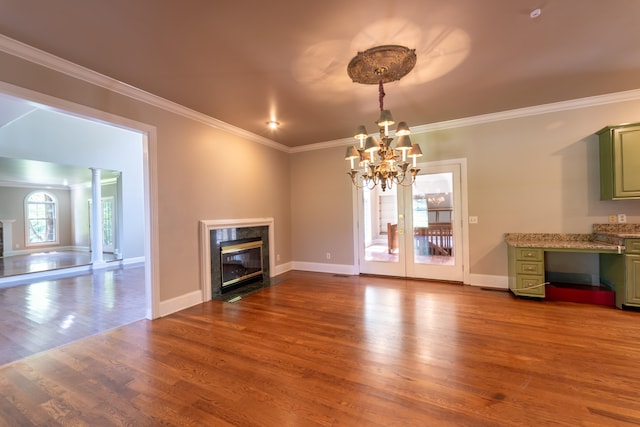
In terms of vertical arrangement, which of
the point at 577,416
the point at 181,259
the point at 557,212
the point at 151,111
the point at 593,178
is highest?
the point at 151,111

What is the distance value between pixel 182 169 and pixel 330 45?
262cm

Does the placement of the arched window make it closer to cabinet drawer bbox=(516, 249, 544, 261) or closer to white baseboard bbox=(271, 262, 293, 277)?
white baseboard bbox=(271, 262, 293, 277)

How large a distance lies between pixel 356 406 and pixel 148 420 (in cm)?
134

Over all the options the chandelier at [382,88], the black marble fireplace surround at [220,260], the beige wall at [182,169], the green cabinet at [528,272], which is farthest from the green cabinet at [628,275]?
the beige wall at [182,169]

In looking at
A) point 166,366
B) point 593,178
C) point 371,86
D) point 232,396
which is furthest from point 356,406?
point 593,178

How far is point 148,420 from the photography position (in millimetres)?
1689

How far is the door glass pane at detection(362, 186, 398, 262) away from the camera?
17.4ft

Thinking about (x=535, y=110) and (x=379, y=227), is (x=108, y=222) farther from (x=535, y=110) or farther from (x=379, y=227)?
(x=535, y=110)

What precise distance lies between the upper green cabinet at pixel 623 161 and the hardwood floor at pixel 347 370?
1.54 metres

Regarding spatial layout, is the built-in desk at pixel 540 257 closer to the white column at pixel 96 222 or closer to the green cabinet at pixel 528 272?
the green cabinet at pixel 528 272

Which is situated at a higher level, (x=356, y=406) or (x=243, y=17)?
(x=243, y=17)

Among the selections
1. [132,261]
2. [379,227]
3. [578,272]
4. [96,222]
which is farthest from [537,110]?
[96,222]

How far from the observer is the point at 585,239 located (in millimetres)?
3854

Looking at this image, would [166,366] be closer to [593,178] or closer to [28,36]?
[28,36]
